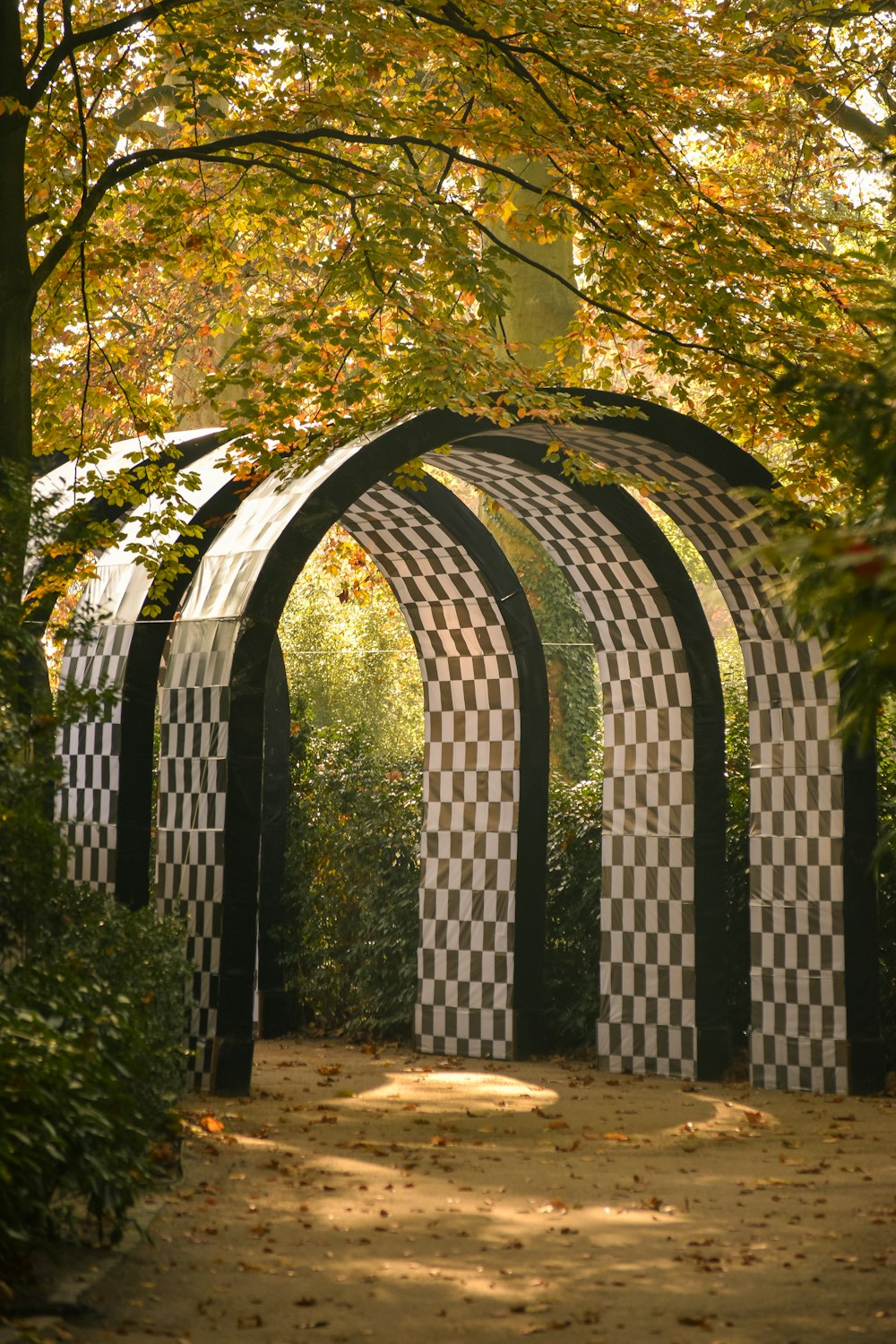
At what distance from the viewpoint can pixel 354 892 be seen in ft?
38.6

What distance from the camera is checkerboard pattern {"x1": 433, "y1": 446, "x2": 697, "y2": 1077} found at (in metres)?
9.61

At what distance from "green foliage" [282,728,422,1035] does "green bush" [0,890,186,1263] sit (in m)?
5.09

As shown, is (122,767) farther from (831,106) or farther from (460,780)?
(831,106)

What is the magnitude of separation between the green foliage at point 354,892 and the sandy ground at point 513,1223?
8.19 feet

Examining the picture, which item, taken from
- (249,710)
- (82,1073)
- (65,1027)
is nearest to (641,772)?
(249,710)

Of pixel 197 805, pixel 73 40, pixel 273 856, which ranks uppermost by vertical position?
pixel 73 40

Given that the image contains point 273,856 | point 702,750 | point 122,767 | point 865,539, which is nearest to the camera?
point 865,539

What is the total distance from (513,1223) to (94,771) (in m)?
4.39

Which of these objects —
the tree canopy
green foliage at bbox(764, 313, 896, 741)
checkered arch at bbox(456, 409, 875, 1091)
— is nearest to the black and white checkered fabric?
the tree canopy

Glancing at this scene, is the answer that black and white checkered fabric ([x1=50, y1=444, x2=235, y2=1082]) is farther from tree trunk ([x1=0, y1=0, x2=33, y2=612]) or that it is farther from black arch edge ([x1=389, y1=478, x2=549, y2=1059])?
black arch edge ([x1=389, y1=478, x2=549, y2=1059])

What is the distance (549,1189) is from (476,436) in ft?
14.7

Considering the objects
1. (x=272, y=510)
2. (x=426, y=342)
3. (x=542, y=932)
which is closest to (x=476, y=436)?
(x=426, y=342)

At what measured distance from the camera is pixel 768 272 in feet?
28.8

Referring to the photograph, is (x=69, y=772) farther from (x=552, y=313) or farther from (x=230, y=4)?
(x=552, y=313)
